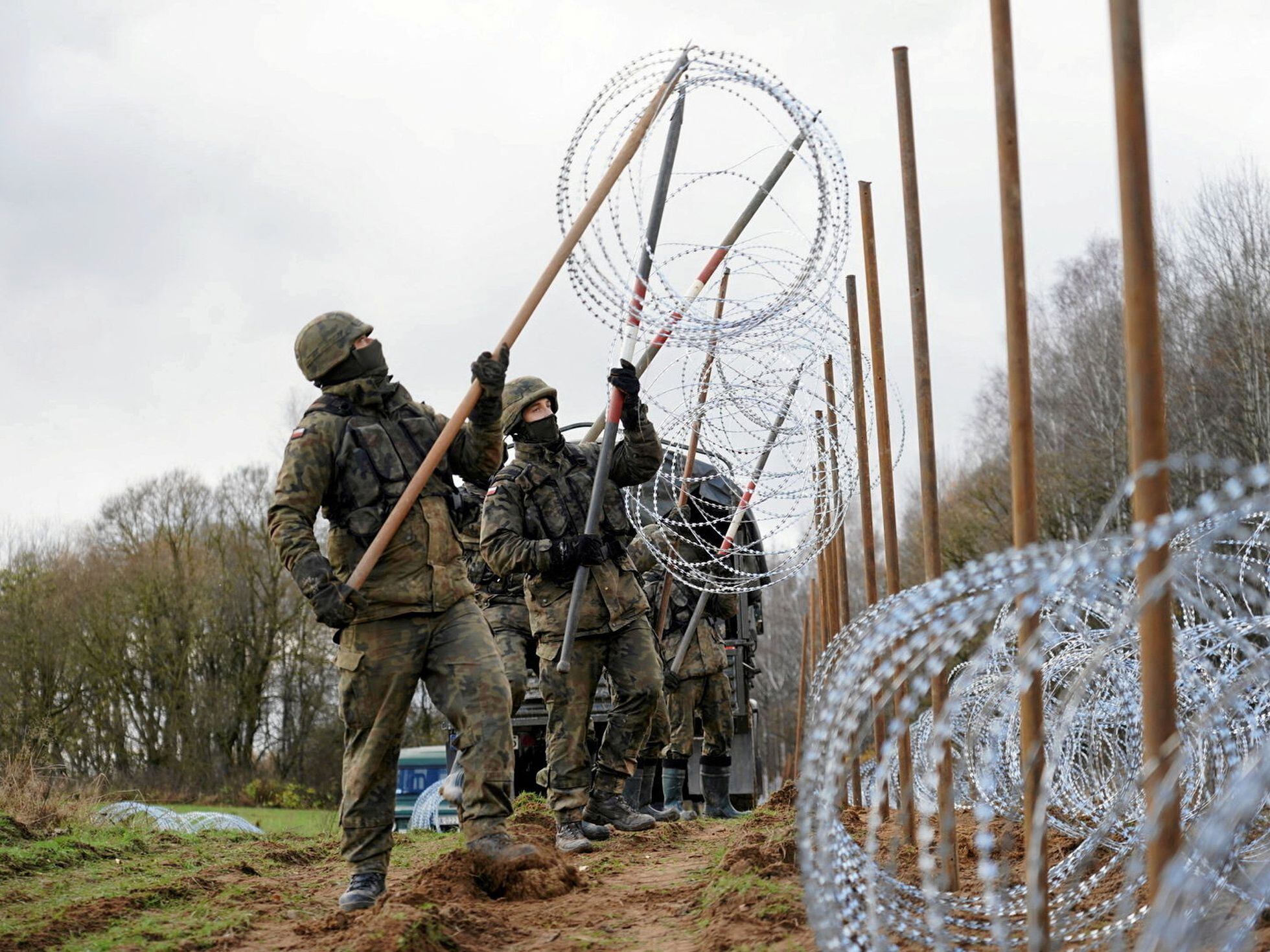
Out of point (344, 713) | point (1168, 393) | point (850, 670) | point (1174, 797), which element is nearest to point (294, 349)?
point (344, 713)

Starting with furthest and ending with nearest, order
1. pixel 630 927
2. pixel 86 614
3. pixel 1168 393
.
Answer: pixel 86 614
pixel 1168 393
pixel 630 927

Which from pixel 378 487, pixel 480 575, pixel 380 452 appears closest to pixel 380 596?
pixel 378 487

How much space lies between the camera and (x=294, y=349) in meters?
5.78

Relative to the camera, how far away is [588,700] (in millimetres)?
7500

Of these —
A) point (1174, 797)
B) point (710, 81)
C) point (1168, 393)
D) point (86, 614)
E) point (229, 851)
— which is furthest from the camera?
point (86, 614)

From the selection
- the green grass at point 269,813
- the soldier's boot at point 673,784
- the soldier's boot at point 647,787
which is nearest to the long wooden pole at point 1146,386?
the soldier's boot at point 647,787

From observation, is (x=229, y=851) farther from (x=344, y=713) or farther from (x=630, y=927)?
(x=630, y=927)

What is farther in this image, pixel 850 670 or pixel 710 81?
pixel 710 81

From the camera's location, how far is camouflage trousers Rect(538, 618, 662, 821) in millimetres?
7371

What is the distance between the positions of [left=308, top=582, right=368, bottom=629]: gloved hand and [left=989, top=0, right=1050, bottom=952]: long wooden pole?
8.44ft

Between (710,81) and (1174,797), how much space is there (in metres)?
4.81

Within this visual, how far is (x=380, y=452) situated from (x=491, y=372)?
543 millimetres

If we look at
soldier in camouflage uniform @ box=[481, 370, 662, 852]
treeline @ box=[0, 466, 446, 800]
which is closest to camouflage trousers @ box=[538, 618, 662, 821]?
soldier in camouflage uniform @ box=[481, 370, 662, 852]

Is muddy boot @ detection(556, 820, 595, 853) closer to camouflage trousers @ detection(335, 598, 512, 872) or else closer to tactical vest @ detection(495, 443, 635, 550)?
tactical vest @ detection(495, 443, 635, 550)
